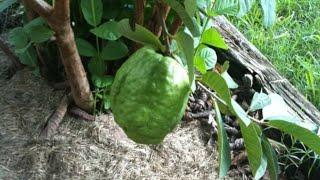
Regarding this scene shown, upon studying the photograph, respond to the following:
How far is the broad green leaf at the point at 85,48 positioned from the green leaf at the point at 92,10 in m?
0.09

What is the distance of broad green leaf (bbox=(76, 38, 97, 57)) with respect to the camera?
1.71m

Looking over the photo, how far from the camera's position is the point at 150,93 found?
1171 millimetres

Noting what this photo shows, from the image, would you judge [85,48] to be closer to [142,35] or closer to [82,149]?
[82,149]

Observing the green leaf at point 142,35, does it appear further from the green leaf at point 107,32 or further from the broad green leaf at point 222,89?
the green leaf at point 107,32

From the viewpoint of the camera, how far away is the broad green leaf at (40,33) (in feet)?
5.14

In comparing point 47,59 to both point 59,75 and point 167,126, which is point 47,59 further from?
point 167,126

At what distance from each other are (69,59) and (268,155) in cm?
59

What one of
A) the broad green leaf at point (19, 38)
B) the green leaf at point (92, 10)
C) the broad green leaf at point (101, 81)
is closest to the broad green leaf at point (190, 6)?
the green leaf at point (92, 10)

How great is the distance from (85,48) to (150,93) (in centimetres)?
59

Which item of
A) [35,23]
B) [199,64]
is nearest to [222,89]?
[199,64]

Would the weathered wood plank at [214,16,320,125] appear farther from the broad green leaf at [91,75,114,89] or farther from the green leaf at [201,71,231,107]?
the green leaf at [201,71,231,107]

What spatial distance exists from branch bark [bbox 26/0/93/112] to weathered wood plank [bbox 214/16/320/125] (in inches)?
23.2

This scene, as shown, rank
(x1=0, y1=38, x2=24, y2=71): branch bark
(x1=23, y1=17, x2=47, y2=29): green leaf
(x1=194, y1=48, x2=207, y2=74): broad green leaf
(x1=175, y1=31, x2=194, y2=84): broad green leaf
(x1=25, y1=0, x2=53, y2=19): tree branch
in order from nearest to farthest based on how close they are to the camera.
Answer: (x1=175, y1=31, x2=194, y2=84): broad green leaf → (x1=25, y1=0, x2=53, y2=19): tree branch → (x1=194, y1=48, x2=207, y2=74): broad green leaf → (x1=23, y1=17, x2=47, y2=29): green leaf → (x1=0, y1=38, x2=24, y2=71): branch bark

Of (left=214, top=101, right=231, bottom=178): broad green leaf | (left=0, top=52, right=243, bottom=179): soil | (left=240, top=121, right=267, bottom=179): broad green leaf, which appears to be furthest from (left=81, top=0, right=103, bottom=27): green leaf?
(left=240, top=121, right=267, bottom=179): broad green leaf
